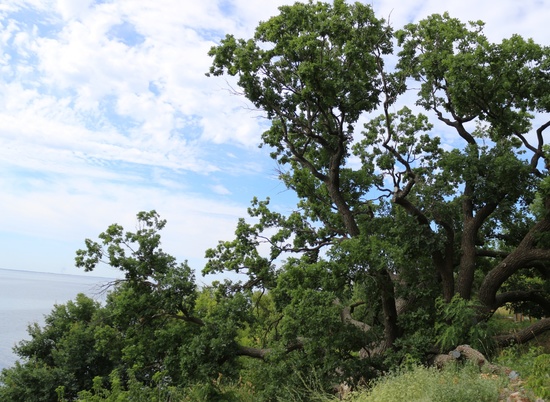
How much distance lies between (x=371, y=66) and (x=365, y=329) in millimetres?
7441

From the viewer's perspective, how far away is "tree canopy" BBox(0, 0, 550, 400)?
12.3 metres

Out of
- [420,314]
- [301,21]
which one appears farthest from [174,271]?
[301,21]

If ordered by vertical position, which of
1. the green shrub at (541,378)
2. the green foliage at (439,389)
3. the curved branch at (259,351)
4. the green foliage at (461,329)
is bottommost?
the curved branch at (259,351)

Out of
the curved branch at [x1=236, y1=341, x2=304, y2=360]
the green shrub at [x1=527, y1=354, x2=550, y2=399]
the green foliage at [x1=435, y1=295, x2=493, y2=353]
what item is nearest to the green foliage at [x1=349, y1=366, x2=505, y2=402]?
the green shrub at [x1=527, y1=354, x2=550, y2=399]

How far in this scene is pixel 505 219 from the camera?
15.6 m

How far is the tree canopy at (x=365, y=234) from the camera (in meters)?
12.3

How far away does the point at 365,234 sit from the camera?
46.5ft

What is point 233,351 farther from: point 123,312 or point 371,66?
point 371,66

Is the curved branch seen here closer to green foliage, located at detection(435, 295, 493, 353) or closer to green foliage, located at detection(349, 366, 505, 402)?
green foliage, located at detection(435, 295, 493, 353)

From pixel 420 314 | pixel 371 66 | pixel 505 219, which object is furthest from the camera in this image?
pixel 505 219

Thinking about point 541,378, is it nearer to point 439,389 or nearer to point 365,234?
point 439,389

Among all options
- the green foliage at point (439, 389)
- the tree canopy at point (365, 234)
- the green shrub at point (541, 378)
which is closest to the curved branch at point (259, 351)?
the tree canopy at point (365, 234)

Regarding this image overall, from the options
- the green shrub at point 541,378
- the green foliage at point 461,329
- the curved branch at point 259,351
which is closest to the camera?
the green shrub at point 541,378

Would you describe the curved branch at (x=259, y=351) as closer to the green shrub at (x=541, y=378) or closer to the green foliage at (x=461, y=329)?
the green foliage at (x=461, y=329)
